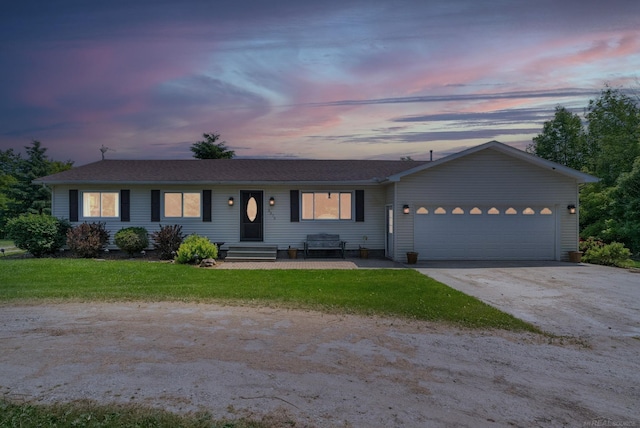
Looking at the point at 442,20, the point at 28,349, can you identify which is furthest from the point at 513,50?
the point at 28,349

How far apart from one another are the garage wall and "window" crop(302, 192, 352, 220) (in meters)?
2.44

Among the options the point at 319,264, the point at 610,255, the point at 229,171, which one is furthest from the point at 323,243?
the point at 610,255

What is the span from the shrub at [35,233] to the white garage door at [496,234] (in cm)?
1355

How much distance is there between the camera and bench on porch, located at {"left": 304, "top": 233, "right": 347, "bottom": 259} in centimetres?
1561

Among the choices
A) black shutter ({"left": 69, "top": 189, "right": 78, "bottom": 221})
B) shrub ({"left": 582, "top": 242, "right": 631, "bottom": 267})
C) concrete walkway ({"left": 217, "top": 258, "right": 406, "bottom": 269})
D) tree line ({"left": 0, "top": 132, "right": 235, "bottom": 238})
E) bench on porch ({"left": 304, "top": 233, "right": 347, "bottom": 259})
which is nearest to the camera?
concrete walkway ({"left": 217, "top": 258, "right": 406, "bottom": 269})

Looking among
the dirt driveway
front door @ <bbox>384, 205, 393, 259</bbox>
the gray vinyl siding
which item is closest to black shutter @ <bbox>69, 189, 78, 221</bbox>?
the gray vinyl siding

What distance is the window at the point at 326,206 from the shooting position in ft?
52.7

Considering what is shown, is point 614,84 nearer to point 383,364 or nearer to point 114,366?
point 383,364

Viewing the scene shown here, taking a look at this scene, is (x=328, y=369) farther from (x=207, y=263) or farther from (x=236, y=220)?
(x=236, y=220)

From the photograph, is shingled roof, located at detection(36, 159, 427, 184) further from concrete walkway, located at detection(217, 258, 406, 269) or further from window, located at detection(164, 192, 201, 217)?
concrete walkway, located at detection(217, 258, 406, 269)

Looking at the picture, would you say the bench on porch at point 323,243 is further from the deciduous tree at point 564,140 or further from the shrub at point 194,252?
the deciduous tree at point 564,140

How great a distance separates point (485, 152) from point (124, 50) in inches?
499

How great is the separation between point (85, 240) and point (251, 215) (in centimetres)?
582

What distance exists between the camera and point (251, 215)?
16.1 meters
